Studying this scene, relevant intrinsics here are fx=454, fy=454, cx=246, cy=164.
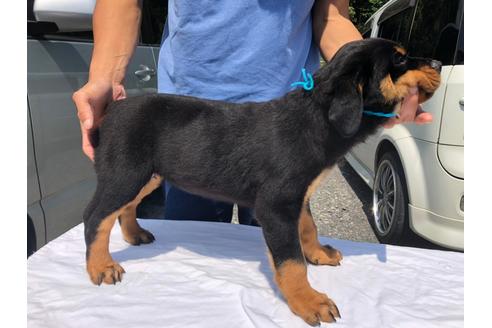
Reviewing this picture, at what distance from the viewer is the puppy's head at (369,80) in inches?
73.9

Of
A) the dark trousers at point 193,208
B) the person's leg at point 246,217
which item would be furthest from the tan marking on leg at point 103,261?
the person's leg at point 246,217

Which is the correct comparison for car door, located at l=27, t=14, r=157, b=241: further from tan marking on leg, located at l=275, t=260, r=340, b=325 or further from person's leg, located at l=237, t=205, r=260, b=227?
tan marking on leg, located at l=275, t=260, r=340, b=325

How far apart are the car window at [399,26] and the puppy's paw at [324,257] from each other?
3.47m

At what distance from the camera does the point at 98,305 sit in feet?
6.34

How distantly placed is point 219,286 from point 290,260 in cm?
40

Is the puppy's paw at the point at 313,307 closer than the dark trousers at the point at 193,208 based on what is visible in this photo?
Yes

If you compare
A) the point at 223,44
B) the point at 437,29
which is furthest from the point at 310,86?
the point at 437,29

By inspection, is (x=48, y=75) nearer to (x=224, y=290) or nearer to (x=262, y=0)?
(x=262, y=0)

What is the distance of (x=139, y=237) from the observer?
2.60 meters

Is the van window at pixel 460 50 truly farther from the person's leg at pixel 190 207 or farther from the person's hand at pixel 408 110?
the person's leg at pixel 190 207

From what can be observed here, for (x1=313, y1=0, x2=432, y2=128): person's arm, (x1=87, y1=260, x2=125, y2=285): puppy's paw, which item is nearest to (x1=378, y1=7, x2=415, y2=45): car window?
(x1=313, y1=0, x2=432, y2=128): person's arm

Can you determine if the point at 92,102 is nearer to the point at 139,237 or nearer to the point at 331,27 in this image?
the point at 139,237

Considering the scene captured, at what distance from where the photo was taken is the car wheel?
466 centimetres

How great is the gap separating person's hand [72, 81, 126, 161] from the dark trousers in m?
0.72
